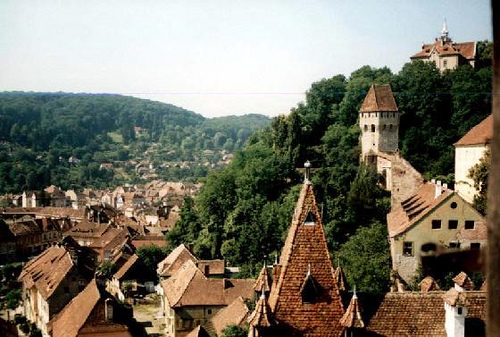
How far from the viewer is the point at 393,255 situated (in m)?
37.4

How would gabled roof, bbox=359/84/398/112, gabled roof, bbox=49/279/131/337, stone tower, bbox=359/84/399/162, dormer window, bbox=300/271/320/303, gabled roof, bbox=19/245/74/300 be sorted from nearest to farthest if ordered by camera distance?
dormer window, bbox=300/271/320/303
gabled roof, bbox=49/279/131/337
gabled roof, bbox=19/245/74/300
stone tower, bbox=359/84/399/162
gabled roof, bbox=359/84/398/112

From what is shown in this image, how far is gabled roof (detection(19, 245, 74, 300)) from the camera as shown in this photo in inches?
1891

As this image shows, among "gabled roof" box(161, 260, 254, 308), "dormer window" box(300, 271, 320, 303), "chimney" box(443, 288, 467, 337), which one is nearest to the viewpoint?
"dormer window" box(300, 271, 320, 303)

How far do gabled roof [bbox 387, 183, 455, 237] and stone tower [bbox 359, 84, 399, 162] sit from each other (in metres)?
11.8

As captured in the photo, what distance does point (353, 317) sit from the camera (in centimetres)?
1595

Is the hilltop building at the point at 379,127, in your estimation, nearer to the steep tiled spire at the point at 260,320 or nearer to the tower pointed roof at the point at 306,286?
the tower pointed roof at the point at 306,286

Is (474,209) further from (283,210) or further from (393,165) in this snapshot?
(283,210)

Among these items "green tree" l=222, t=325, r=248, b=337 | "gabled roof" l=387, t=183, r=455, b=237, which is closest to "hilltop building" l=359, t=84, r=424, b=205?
"gabled roof" l=387, t=183, r=455, b=237

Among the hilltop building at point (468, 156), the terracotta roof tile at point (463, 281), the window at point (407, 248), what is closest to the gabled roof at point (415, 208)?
the window at point (407, 248)

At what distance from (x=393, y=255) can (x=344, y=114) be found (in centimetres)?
3650

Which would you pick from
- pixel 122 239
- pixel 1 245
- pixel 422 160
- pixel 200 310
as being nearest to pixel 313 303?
pixel 200 310

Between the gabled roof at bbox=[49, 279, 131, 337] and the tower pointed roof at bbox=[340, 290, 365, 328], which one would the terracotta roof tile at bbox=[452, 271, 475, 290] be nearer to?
the tower pointed roof at bbox=[340, 290, 365, 328]

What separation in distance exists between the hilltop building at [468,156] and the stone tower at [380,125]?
11.6 meters

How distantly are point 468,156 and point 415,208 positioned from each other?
918 cm
